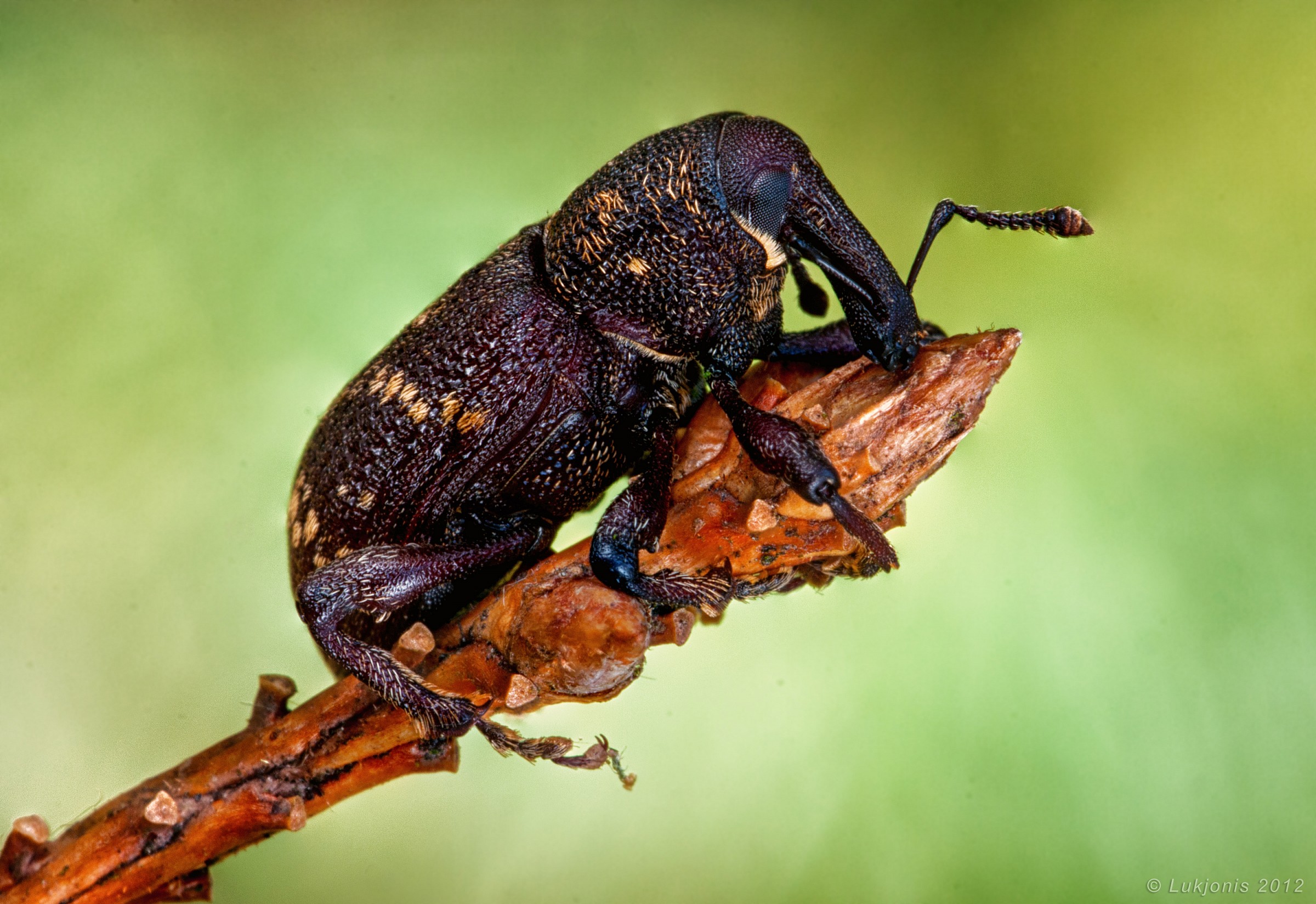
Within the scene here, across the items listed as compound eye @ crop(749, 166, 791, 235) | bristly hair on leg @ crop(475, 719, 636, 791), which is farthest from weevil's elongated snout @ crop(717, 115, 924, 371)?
bristly hair on leg @ crop(475, 719, 636, 791)

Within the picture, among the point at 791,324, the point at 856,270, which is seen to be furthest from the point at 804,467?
the point at 791,324

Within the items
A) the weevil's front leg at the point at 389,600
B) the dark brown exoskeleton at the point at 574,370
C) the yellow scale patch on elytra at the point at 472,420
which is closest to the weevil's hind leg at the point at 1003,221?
the dark brown exoskeleton at the point at 574,370

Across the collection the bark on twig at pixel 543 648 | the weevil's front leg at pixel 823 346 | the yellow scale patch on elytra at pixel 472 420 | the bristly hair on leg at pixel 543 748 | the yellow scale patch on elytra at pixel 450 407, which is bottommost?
the bristly hair on leg at pixel 543 748

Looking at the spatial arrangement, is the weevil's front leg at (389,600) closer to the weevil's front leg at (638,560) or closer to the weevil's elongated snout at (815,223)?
the weevil's front leg at (638,560)

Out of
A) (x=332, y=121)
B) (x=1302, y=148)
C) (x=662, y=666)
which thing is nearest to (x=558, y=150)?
(x=332, y=121)

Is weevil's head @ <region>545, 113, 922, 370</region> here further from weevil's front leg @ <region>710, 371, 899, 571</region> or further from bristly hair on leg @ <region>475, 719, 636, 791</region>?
bristly hair on leg @ <region>475, 719, 636, 791</region>

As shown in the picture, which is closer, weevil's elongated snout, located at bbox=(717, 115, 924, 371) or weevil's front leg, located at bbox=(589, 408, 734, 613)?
weevil's front leg, located at bbox=(589, 408, 734, 613)

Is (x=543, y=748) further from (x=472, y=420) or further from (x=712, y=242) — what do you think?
(x=712, y=242)
